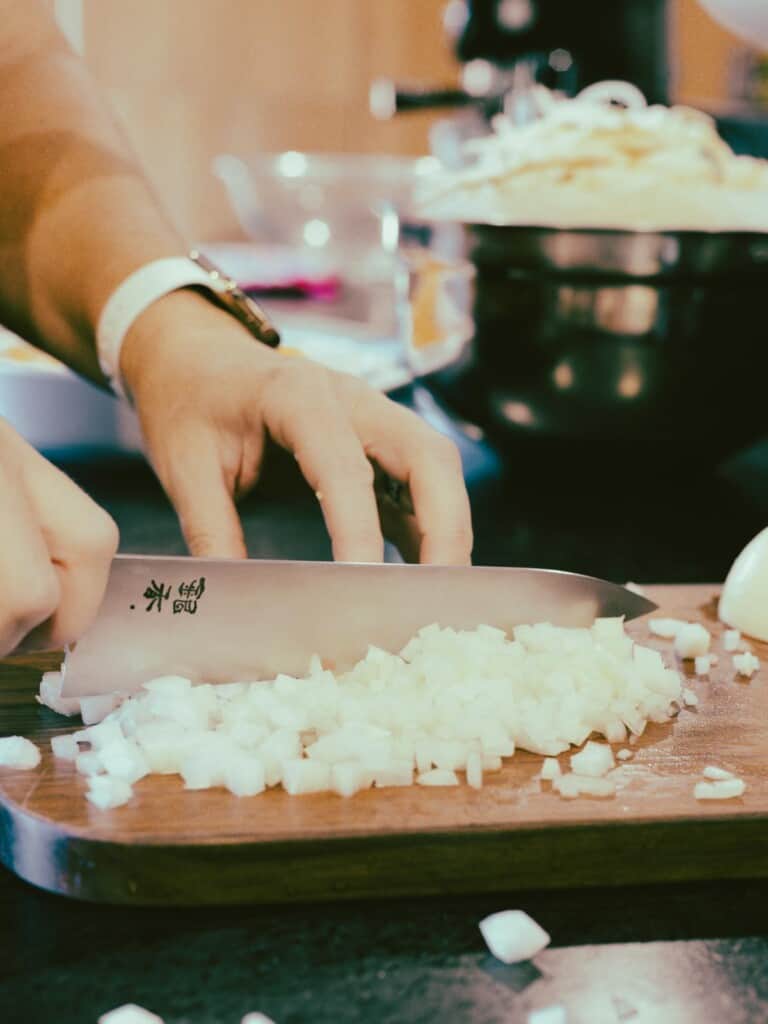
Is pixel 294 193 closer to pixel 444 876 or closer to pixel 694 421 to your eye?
pixel 694 421

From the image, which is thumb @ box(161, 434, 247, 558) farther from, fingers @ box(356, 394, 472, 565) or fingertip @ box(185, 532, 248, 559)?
fingers @ box(356, 394, 472, 565)

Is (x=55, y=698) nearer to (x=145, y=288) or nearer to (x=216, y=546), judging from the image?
(x=216, y=546)

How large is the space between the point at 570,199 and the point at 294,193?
1468mm

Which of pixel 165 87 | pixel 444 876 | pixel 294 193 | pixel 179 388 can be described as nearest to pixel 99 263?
pixel 179 388

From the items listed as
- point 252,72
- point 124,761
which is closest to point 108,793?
point 124,761

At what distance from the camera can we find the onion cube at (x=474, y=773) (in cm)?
82

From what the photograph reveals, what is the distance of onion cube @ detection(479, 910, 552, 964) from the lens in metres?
0.67

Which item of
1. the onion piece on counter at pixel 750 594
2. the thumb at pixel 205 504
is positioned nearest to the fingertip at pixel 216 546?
the thumb at pixel 205 504

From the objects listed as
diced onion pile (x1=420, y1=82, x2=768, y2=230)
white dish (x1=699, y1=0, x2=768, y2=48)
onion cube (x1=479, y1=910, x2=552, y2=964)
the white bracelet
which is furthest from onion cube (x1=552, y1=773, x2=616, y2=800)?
white dish (x1=699, y1=0, x2=768, y2=48)

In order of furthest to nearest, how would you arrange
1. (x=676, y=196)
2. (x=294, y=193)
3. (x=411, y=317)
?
(x=294, y=193)
(x=411, y=317)
(x=676, y=196)

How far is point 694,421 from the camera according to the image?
1.42 m

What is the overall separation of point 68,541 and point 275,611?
1.03ft

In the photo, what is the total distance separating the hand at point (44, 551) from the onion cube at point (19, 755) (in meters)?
0.13

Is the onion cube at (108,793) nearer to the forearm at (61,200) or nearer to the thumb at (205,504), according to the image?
the thumb at (205,504)
